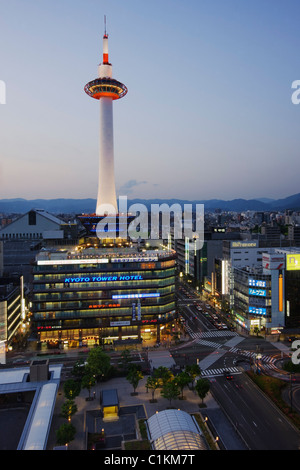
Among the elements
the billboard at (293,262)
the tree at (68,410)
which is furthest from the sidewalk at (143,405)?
the billboard at (293,262)

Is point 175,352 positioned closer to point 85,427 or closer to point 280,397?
point 280,397

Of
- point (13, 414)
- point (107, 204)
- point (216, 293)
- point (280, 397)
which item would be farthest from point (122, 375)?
point (107, 204)

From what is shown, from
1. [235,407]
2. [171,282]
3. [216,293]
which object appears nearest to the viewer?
[235,407]

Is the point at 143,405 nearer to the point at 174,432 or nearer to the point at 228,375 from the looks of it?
the point at 174,432

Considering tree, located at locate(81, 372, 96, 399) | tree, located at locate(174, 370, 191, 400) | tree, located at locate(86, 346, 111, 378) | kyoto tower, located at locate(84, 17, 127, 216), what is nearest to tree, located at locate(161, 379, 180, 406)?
tree, located at locate(174, 370, 191, 400)

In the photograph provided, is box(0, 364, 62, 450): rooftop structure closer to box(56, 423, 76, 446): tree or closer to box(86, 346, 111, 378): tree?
box(56, 423, 76, 446): tree

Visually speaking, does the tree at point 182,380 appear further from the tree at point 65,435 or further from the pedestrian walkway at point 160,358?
the tree at point 65,435
